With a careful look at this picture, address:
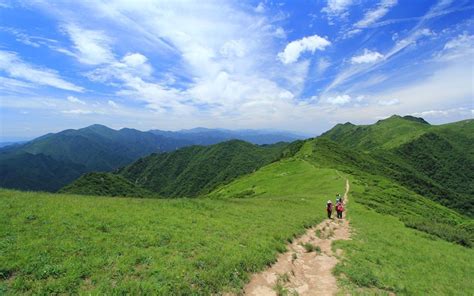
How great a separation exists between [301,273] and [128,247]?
33.1 feet

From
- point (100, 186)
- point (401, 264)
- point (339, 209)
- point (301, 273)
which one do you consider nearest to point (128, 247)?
point (301, 273)

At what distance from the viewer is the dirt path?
46.0ft

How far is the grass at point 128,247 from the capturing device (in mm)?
11500

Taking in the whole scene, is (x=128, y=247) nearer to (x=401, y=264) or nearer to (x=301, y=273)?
(x=301, y=273)

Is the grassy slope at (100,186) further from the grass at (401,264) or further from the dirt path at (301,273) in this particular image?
the grass at (401,264)

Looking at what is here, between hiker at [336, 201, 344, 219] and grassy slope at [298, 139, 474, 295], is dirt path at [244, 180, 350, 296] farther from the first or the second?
hiker at [336, 201, 344, 219]

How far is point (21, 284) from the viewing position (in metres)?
10.7

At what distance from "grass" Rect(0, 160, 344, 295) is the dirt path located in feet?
2.20

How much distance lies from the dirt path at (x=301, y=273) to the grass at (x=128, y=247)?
0.67m

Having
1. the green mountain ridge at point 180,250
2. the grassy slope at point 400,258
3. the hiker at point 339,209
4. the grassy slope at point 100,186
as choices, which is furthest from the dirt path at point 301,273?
the grassy slope at point 100,186

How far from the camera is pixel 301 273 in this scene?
1673cm

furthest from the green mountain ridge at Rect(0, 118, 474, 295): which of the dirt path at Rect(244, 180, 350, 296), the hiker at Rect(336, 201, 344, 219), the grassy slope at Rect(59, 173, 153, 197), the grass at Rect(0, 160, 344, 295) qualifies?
the grassy slope at Rect(59, 173, 153, 197)

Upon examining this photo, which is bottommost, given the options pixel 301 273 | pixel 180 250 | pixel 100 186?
pixel 100 186

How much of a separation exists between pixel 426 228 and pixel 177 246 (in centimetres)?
3279
